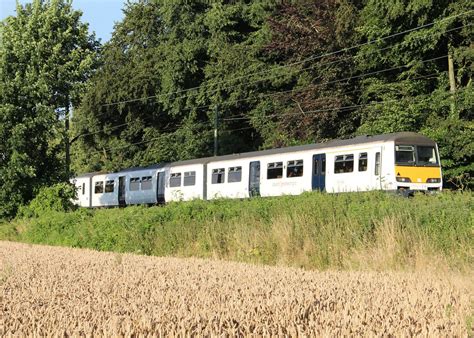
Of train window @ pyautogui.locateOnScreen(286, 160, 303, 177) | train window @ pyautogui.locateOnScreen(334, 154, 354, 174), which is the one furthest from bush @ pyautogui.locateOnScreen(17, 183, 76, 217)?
train window @ pyautogui.locateOnScreen(334, 154, 354, 174)

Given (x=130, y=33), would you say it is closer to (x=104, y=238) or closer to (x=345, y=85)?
(x=345, y=85)

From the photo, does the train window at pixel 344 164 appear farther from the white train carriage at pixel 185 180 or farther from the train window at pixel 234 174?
the white train carriage at pixel 185 180

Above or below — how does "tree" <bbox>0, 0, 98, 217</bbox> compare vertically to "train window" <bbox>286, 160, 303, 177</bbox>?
above

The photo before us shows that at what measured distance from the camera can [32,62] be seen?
2798cm

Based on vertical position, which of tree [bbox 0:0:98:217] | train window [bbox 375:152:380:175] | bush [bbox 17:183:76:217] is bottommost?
bush [bbox 17:183:76:217]

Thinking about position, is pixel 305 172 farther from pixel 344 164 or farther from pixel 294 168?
pixel 344 164

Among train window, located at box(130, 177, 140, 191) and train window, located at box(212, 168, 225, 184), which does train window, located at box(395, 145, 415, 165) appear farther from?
train window, located at box(130, 177, 140, 191)

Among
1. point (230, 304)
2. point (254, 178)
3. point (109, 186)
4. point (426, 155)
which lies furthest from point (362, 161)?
point (230, 304)

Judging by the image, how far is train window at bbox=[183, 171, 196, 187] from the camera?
1414 inches

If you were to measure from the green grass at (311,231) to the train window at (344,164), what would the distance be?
11.3 m

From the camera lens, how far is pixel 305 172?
95.7 feet

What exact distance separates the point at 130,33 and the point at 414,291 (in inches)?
2118

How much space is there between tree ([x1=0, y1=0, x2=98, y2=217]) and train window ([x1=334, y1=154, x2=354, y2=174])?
11.9 meters

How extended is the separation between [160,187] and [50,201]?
11854mm
